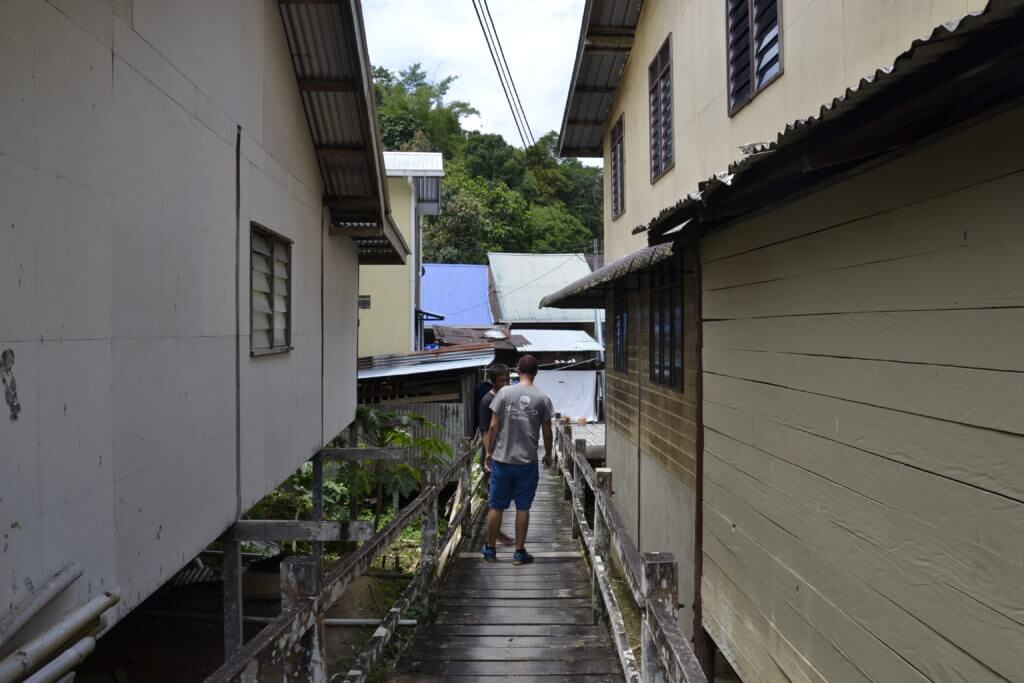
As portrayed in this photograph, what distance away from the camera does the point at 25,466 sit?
2836 mm

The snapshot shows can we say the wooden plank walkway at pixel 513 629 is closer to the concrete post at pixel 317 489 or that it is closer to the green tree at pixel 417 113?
the concrete post at pixel 317 489

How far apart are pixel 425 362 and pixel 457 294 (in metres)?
14.8

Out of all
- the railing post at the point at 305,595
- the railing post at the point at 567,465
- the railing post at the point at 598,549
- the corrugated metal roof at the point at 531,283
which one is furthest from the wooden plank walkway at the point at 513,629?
the corrugated metal roof at the point at 531,283

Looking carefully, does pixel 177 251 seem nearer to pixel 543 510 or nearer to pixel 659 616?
pixel 659 616

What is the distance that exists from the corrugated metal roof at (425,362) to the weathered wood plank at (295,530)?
19.5ft

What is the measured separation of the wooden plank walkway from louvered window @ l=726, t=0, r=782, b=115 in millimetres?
4440

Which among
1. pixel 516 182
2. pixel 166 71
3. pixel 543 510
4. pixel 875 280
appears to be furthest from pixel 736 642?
pixel 516 182

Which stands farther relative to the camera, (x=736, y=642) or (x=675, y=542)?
(x=675, y=542)

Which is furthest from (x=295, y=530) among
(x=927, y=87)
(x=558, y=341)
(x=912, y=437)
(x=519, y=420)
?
(x=558, y=341)

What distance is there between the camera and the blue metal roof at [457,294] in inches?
1109

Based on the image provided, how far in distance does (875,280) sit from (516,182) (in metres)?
41.5

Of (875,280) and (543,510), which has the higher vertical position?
(875,280)

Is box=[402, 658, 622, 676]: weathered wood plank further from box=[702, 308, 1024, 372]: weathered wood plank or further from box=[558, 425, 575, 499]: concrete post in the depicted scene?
box=[558, 425, 575, 499]: concrete post

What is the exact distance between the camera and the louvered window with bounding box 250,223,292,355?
239 inches
